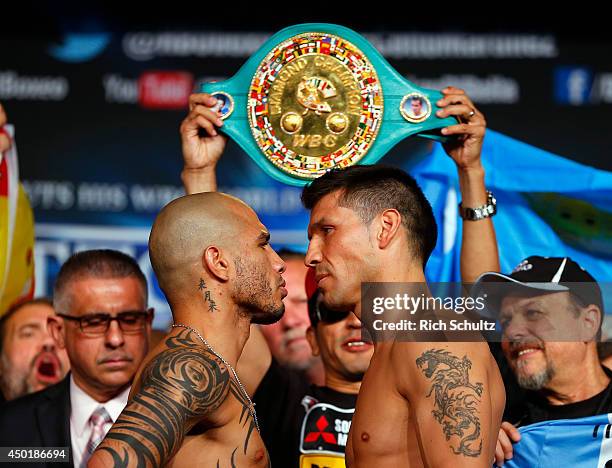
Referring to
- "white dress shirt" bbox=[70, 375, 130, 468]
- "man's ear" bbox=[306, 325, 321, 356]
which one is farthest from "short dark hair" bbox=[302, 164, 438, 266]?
"white dress shirt" bbox=[70, 375, 130, 468]

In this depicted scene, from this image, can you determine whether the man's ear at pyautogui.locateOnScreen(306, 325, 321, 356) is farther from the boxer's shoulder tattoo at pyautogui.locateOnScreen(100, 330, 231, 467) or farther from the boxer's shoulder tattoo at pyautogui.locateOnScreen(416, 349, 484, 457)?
the boxer's shoulder tattoo at pyautogui.locateOnScreen(416, 349, 484, 457)

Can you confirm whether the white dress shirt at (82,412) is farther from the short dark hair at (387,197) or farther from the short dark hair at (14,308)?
the short dark hair at (387,197)

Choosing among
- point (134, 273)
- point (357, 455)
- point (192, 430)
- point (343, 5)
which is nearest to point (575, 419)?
point (357, 455)

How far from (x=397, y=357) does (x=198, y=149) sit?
108 cm

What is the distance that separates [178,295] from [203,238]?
0.16 m

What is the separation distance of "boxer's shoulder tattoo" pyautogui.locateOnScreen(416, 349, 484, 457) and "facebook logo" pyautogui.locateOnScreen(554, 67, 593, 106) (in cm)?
236

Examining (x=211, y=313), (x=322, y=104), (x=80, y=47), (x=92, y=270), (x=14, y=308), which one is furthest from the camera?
(x=80, y=47)

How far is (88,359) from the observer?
10.8ft

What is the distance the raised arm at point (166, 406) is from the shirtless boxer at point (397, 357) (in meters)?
0.39

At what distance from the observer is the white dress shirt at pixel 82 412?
327cm

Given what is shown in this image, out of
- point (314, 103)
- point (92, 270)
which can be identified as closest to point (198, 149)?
point (314, 103)

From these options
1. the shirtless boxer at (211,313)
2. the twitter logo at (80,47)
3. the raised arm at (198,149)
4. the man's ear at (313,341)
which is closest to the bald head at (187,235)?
the shirtless boxer at (211,313)

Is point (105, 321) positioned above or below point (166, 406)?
above

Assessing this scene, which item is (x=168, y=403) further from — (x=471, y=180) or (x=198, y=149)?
(x=471, y=180)
